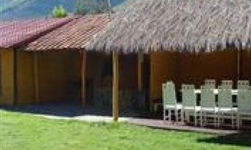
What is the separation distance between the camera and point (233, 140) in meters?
13.9

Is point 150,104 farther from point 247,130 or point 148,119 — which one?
point 247,130

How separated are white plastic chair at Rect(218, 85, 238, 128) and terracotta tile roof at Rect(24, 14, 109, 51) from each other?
6.76 meters

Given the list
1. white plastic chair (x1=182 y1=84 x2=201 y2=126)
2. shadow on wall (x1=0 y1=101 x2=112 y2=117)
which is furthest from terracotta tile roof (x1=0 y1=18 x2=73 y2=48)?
white plastic chair (x1=182 y1=84 x2=201 y2=126)

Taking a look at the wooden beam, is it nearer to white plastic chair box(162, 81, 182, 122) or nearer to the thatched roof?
the thatched roof

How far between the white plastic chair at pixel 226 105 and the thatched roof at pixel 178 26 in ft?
3.94

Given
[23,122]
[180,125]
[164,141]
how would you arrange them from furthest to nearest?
[23,122] → [180,125] → [164,141]

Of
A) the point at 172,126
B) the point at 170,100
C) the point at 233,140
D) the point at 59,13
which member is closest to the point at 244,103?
the point at 233,140

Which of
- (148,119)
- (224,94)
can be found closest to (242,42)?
(224,94)

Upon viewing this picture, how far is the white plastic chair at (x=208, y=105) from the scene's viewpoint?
1571cm

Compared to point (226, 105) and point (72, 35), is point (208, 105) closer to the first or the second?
point (226, 105)

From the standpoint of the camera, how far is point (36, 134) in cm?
1530

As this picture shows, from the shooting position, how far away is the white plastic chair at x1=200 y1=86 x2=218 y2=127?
619 inches

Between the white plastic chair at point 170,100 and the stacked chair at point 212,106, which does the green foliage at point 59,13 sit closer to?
the white plastic chair at point 170,100

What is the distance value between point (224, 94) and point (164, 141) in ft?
7.71
